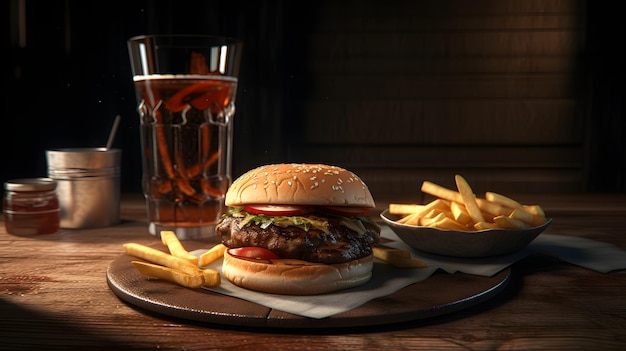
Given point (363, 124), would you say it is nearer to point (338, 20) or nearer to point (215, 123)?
point (338, 20)

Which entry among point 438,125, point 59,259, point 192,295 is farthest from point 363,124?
point 192,295

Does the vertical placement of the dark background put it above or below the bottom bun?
above

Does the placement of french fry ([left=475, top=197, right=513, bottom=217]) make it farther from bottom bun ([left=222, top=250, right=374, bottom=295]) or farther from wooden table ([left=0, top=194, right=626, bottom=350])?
bottom bun ([left=222, top=250, right=374, bottom=295])

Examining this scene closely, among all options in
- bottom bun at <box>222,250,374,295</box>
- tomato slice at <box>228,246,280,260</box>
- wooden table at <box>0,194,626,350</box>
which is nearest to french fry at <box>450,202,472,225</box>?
wooden table at <box>0,194,626,350</box>

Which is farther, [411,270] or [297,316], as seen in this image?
[411,270]

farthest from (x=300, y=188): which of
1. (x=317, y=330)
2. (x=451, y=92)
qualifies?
(x=451, y=92)

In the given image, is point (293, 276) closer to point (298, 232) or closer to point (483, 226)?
point (298, 232)

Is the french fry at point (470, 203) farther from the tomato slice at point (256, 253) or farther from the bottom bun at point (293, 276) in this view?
the tomato slice at point (256, 253)
